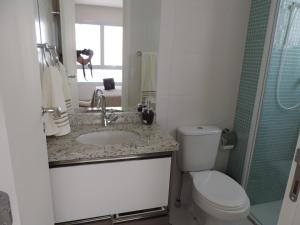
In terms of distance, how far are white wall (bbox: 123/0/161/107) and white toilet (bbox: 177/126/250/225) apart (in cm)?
55

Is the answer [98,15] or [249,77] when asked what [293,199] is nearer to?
[249,77]

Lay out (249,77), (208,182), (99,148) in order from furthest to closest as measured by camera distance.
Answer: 1. (249,77)
2. (208,182)
3. (99,148)

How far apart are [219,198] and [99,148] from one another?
87 centimetres

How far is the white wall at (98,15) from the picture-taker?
1.50 metres

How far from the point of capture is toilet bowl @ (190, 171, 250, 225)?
4.69ft

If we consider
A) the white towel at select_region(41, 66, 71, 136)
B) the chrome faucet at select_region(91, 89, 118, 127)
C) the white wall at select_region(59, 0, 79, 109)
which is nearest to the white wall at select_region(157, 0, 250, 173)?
the chrome faucet at select_region(91, 89, 118, 127)

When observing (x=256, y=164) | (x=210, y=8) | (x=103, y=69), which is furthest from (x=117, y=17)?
(x=256, y=164)

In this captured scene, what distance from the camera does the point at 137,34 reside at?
166 cm

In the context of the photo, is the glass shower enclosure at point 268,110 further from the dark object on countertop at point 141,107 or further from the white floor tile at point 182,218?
the dark object on countertop at point 141,107

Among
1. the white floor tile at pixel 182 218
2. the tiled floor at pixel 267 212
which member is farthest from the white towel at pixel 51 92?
the tiled floor at pixel 267 212

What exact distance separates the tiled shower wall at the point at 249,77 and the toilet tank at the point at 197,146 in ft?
0.97

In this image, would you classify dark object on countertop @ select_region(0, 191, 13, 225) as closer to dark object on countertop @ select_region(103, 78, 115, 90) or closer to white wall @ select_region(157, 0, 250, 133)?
dark object on countertop @ select_region(103, 78, 115, 90)

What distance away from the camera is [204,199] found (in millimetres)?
1498

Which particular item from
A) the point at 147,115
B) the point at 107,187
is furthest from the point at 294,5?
the point at 107,187
